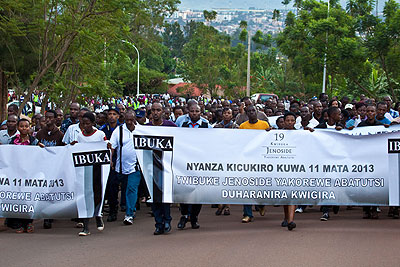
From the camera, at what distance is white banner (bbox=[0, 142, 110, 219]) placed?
941cm

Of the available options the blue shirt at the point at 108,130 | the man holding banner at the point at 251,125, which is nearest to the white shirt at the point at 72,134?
the blue shirt at the point at 108,130

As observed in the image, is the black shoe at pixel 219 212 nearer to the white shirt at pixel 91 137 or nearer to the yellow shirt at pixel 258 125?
the yellow shirt at pixel 258 125

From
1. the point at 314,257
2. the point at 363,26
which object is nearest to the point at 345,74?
the point at 363,26

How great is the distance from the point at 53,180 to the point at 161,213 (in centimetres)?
167

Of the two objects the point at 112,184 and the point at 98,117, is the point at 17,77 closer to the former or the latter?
the point at 98,117

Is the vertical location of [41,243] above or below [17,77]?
below

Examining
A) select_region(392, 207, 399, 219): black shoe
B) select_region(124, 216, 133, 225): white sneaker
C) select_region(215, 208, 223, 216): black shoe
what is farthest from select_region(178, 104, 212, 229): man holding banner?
select_region(392, 207, 399, 219): black shoe

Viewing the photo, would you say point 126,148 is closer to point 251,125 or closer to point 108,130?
point 108,130

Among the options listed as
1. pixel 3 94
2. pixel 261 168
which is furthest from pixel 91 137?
pixel 3 94

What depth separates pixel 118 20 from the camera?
743 inches

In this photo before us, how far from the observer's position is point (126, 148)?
399 inches

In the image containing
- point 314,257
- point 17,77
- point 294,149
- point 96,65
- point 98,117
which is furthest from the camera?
point 96,65

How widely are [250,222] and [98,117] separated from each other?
357 cm

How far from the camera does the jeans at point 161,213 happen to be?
9.23m
